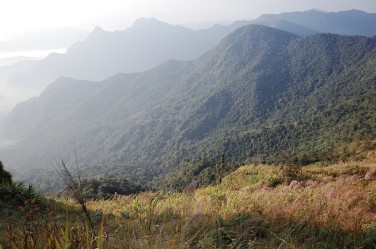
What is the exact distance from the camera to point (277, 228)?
14.2ft

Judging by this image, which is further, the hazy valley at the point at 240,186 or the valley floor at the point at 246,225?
the hazy valley at the point at 240,186

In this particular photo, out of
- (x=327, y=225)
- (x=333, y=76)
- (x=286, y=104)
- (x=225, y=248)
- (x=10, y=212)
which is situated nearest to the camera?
(x=225, y=248)

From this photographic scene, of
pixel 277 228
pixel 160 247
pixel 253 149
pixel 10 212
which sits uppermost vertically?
pixel 160 247

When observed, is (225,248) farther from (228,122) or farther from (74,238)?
(228,122)

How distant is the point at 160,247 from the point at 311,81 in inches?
8082

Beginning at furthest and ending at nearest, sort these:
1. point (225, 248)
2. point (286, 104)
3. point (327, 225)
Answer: point (286, 104), point (327, 225), point (225, 248)

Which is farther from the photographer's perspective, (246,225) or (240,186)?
(240,186)

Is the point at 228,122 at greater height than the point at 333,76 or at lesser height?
lesser

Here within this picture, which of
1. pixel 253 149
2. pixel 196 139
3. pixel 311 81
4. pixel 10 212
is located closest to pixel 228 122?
pixel 196 139

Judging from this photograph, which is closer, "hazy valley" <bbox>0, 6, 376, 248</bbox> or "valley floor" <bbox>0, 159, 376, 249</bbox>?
"valley floor" <bbox>0, 159, 376, 249</bbox>

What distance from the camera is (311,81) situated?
196250 millimetres

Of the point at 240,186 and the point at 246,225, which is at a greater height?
the point at 246,225

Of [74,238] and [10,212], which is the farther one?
[10,212]

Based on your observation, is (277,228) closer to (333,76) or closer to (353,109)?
(353,109)
